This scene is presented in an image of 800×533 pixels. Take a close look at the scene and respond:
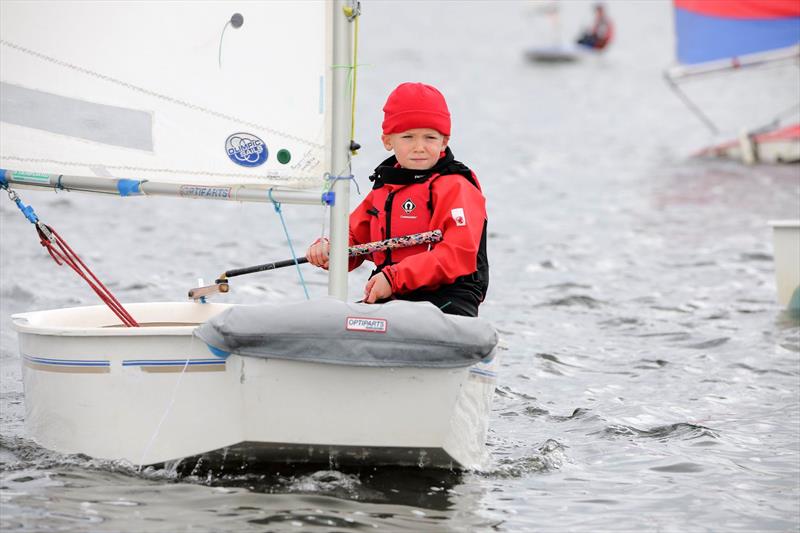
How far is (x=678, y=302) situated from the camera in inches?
362

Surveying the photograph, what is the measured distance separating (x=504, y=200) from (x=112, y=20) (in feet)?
34.9

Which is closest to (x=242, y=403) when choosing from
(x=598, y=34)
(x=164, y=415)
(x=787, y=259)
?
(x=164, y=415)

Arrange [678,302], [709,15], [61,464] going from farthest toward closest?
[709,15] < [678,302] < [61,464]

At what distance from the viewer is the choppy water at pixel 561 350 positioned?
4523 mm

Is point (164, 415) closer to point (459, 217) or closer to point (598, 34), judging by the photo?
point (459, 217)

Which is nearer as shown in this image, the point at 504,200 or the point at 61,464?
the point at 61,464

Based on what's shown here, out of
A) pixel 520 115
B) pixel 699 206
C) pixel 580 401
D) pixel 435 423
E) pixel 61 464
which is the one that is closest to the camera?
pixel 435 423

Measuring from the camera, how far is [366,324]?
4.22 meters

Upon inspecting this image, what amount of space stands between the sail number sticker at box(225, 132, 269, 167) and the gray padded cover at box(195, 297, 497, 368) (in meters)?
0.70

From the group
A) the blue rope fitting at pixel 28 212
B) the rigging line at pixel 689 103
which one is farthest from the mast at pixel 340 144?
the rigging line at pixel 689 103

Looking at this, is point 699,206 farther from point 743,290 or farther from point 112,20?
point 112,20

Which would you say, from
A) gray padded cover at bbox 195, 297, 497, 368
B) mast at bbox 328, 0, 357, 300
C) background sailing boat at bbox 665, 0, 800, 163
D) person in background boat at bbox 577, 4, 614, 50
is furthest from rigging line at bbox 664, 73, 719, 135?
person in background boat at bbox 577, 4, 614, 50

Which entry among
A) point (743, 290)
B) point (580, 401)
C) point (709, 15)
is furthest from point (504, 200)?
point (580, 401)

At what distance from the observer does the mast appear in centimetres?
455
